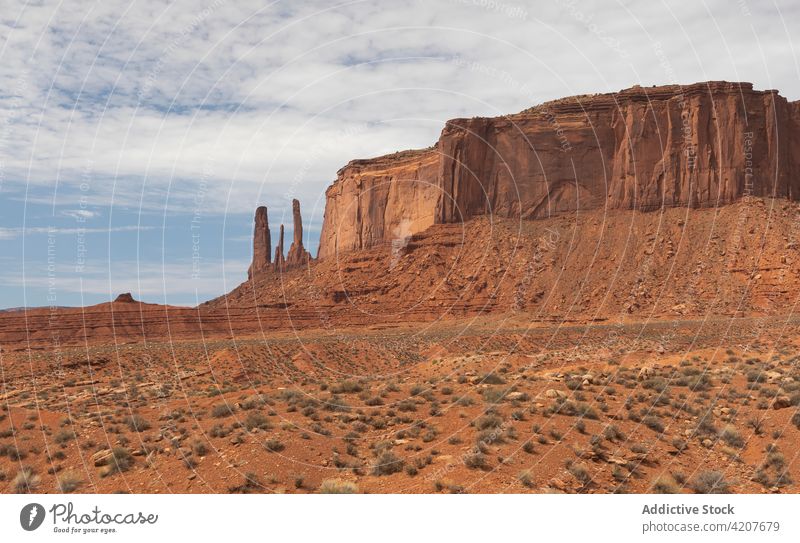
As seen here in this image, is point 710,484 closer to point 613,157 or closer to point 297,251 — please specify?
point 613,157

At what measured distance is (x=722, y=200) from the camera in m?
76.5

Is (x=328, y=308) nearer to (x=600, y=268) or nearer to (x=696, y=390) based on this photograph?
(x=600, y=268)

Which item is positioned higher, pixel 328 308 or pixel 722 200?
pixel 722 200

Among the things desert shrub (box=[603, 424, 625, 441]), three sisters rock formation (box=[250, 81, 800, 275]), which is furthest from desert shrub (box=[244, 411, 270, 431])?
three sisters rock formation (box=[250, 81, 800, 275])

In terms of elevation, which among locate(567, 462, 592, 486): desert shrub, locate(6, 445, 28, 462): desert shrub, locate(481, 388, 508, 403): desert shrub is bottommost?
locate(567, 462, 592, 486): desert shrub

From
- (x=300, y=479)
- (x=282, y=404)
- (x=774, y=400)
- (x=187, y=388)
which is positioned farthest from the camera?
(x=187, y=388)

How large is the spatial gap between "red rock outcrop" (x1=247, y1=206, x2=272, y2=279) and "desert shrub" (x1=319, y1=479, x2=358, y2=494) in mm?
116780

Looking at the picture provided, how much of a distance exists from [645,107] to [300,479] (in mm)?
84405

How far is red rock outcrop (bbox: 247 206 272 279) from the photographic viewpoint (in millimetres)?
125581

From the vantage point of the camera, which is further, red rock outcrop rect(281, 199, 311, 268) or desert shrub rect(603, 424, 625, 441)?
red rock outcrop rect(281, 199, 311, 268)

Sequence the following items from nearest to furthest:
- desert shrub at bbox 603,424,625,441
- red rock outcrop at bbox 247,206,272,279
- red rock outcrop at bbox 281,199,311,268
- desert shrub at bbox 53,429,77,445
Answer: desert shrub at bbox 603,424,625,441 < desert shrub at bbox 53,429,77,445 < red rock outcrop at bbox 281,199,311,268 < red rock outcrop at bbox 247,206,272,279

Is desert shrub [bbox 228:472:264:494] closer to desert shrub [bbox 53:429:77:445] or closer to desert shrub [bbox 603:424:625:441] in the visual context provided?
desert shrub [bbox 53:429:77:445]

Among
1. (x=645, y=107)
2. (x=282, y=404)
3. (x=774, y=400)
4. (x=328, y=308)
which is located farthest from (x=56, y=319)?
(x=645, y=107)

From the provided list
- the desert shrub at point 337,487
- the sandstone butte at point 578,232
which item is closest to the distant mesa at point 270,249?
the sandstone butte at point 578,232
